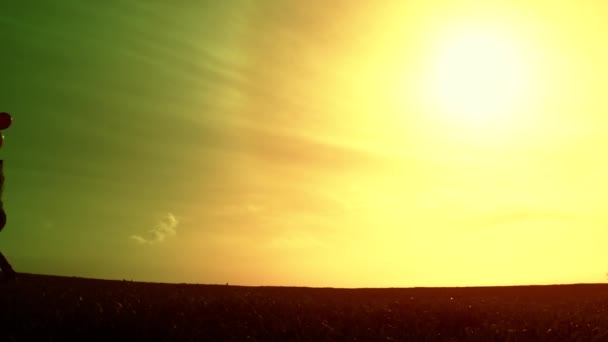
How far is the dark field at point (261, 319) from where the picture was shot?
916 cm

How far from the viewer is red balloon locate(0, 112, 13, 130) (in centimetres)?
1502

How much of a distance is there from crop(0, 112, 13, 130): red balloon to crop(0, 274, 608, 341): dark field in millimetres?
3852

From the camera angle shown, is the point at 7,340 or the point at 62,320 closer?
the point at 7,340

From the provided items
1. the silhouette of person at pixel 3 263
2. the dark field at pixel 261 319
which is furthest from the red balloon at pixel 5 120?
the dark field at pixel 261 319

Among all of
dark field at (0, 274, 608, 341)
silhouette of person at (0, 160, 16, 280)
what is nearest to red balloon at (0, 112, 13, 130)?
silhouette of person at (0, 160, 16, 280)

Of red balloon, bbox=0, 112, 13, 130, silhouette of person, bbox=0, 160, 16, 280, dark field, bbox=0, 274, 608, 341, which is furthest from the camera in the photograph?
silhouette of person, bbox=0, 160, 16, 280

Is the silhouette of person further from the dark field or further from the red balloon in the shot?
the dark field

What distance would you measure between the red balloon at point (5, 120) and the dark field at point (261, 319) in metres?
3.85

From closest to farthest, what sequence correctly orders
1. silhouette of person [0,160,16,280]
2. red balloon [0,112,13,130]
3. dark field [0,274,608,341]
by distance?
dark field [0,274,608,341], red balloon [0,112,13,130], silhouette of person [0,160,16,280]

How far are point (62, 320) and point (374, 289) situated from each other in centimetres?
1153

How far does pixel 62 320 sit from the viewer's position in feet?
31.1

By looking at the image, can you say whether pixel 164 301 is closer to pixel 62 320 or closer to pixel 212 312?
pixel 212 312

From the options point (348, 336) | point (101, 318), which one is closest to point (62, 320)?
point (101, 318)

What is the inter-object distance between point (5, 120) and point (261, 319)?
8.70 meters
